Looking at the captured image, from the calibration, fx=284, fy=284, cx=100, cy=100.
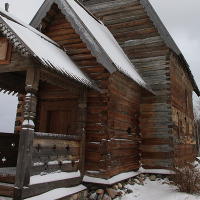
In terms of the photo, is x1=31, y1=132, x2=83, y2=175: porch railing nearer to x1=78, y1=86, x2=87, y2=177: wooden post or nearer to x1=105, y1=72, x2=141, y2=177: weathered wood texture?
x1=78, y1=86, x2=87, y2=177: wooden post

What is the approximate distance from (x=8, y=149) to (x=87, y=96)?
3.17m

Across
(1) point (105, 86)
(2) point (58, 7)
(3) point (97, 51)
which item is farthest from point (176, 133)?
(2) point (58, 7)

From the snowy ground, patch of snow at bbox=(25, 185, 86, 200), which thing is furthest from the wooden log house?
the snowy ground

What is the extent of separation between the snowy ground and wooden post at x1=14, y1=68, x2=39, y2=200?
3693 mm

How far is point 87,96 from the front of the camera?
995 centimetres

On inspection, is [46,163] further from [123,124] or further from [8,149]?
[123,124]

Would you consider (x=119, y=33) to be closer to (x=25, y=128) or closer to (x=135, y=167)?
(x=135, y=167)

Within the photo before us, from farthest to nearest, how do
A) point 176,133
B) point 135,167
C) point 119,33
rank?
1. point 119,33
2. point 176,133
3. point 135,167

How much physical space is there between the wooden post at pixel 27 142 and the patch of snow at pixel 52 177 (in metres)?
0.37

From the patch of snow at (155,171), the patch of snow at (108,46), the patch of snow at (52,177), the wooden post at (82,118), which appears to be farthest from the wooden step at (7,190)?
the patch of snow at (155,171)

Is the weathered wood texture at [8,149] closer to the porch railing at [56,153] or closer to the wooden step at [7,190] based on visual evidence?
the porch railing at [56,153]

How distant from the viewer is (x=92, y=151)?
944 cm

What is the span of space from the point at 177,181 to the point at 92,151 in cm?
298

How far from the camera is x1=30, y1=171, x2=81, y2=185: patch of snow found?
687cm
